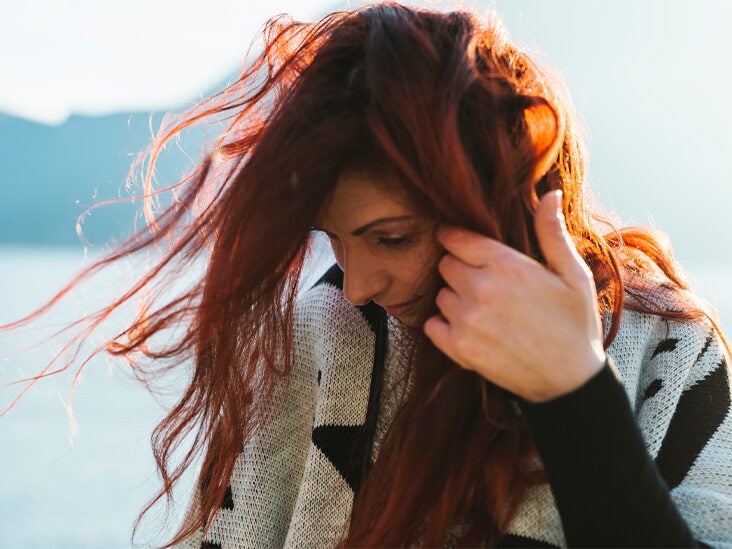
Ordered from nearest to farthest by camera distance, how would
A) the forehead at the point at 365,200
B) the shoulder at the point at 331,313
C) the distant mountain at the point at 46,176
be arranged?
1. the forehead at the point at 365,200
2. the shoulder at the point at 331,313
3. the distant mountain at the point at 46,176

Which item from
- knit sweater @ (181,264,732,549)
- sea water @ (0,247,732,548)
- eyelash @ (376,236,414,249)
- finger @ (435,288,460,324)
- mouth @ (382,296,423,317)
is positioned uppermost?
eyelash @ (376,236,414,249)

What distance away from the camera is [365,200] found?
0.92m

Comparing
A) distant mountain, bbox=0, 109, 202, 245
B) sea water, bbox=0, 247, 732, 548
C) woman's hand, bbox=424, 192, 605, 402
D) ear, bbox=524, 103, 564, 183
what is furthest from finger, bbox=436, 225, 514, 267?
distant mountain, bbox=0, 109, 202, 245

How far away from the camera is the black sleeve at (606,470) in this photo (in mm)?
810

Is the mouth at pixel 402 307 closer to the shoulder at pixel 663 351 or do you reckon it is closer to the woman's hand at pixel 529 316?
the woman's hand at pixel 529 316

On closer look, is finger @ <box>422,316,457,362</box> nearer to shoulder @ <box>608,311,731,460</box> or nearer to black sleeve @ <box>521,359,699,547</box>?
black sleeve @ <box>521,359,699,547</box>

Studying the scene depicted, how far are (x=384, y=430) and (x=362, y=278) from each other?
29cm

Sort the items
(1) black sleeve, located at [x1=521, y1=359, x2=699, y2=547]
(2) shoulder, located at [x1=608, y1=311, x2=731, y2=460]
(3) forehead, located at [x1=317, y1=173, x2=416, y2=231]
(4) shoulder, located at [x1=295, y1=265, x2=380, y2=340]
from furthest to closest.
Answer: (4) shoulder, located at [x1=295, y1=265, x2=380, y2=340] < (2) shoulder, located at [x1=608, y1=311, x2=731, y2=460] < (3) forehead, located at [x1=317, y1=173, x2=416, y2=231] < (1) black sleeve, located at [x1=521, y1=359, x2=699, y2=547]

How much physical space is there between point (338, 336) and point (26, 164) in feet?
40.8

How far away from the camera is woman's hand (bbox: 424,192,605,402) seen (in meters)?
0.83

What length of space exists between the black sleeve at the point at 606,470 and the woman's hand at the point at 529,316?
2 cm

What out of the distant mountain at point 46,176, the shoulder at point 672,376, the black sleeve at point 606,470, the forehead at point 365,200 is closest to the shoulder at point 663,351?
the shoulder at point 672,376

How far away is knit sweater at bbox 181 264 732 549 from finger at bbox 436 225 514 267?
162 mm

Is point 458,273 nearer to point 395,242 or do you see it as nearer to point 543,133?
point 395,242
